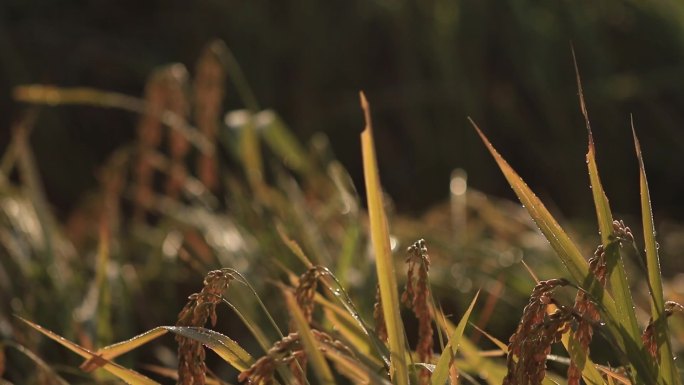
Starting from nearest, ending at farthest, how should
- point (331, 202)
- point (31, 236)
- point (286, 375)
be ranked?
point (286, 375), point (31, 236), point (331, 202)

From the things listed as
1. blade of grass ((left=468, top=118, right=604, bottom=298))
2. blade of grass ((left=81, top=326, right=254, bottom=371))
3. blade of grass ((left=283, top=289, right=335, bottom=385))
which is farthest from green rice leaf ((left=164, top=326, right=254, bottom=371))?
blade of grass ((left=468, top=118, right=604, bottom=298))

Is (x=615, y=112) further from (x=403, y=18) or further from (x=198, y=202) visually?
(x=198, y=202)

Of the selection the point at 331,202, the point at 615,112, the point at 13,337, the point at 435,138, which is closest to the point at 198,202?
the point at 331,202

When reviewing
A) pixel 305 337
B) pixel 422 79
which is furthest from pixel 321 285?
pixel 422 79

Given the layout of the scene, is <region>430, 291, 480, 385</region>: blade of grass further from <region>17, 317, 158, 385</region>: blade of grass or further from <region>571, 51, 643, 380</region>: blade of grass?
<region>17, 317, 158, 385</region>: blade of grass

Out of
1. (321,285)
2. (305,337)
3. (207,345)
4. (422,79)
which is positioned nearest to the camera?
(305,337)

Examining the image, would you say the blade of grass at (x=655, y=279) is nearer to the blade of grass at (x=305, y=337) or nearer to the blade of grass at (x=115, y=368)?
the blade of grass at (x=305, y=337)

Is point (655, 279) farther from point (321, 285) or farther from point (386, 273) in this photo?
point (321, 285)
